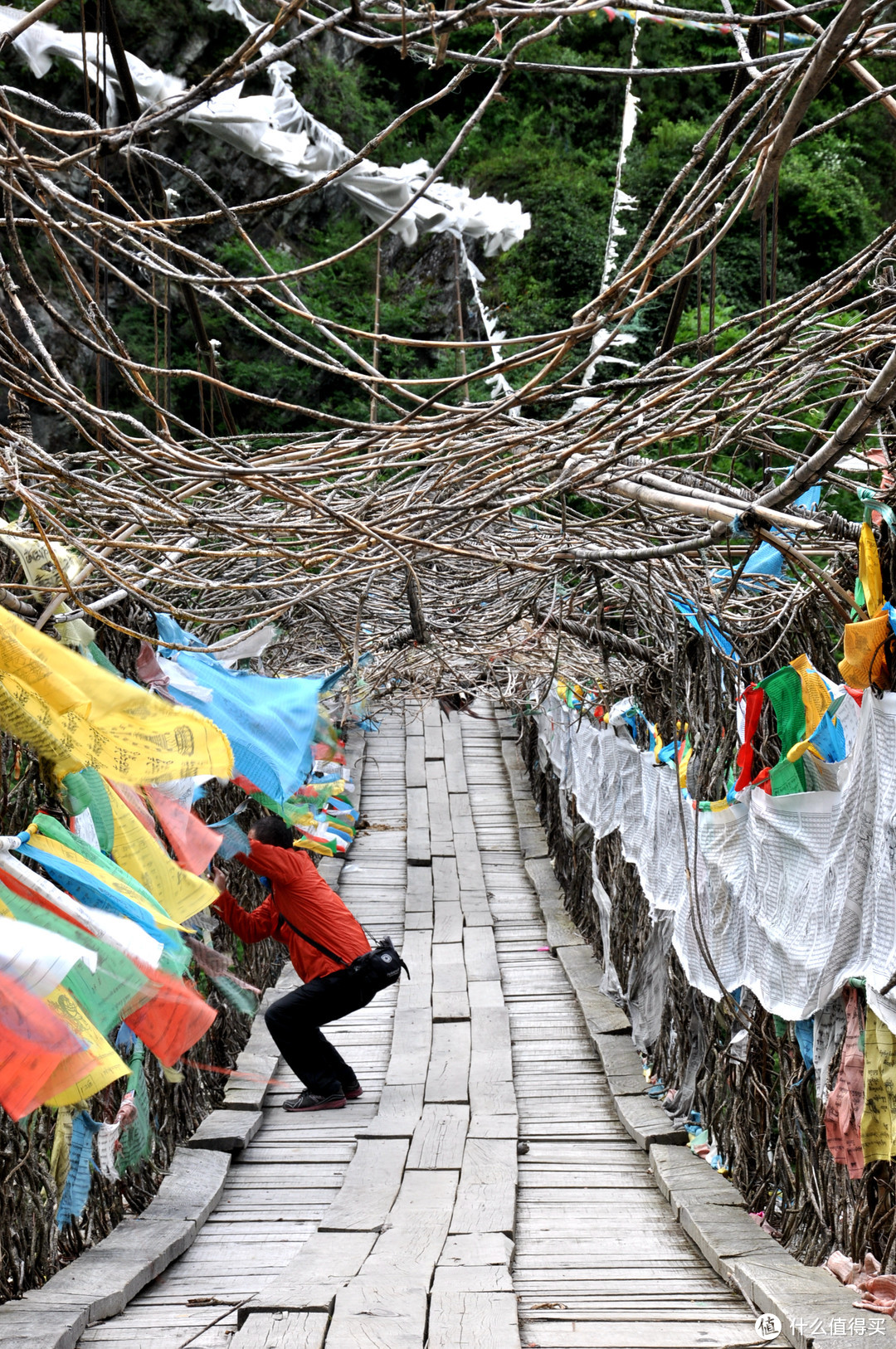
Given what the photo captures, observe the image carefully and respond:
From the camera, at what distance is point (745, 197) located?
1940 mm

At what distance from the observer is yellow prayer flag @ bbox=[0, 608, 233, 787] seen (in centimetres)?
252

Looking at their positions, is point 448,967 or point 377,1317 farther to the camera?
point 448,967

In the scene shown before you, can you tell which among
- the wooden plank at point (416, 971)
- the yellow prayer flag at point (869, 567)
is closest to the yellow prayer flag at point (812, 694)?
the yellow prayer flag at point (869, 567)

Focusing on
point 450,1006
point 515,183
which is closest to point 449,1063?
point 450,1006

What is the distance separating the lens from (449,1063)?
632 cm

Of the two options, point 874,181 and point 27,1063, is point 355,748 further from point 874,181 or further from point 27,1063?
point 874,181

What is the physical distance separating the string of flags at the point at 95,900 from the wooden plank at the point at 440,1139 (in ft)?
4.24

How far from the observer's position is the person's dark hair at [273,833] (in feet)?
18.8

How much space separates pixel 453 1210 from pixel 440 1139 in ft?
3.12

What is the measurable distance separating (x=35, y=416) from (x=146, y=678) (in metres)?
12.4

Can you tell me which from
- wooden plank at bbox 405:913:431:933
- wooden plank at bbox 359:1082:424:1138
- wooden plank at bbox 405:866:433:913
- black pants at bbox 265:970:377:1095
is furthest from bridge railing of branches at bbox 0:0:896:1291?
wooden plank at bbox 405:866:433:913

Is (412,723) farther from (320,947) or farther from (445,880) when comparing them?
(320,947)

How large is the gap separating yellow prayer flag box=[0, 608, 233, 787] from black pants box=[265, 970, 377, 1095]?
290 cm

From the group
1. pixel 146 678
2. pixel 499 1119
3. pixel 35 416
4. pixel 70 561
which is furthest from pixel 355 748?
pixel 70 561
